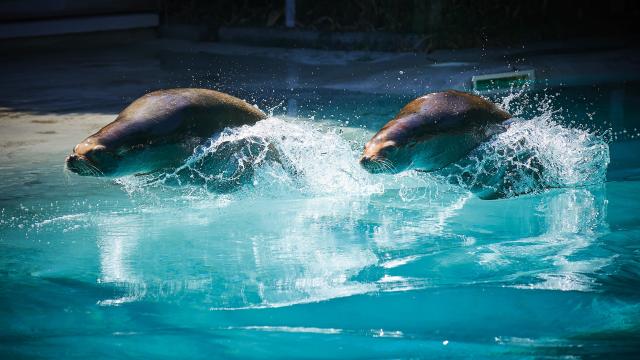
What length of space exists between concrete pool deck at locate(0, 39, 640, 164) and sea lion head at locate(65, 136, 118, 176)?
2597mm

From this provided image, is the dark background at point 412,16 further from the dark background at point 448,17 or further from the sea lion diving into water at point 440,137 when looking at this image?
the sea lion diving into water at point 440,137

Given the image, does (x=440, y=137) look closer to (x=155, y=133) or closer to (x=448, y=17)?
(x=155, y=133)

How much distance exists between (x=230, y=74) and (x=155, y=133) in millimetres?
6321

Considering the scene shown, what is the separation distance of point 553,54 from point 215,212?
7352 mm

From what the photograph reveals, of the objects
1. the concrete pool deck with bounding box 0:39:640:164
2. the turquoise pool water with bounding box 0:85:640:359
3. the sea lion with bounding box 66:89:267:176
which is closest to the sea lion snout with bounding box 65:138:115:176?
the sea lion with bounding box 66:89:267:176

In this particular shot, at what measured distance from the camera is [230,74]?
1083 centimetres

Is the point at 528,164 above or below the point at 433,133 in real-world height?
below

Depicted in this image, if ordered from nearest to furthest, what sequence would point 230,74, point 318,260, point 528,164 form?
point 318,260, point 528,164, point 230,74

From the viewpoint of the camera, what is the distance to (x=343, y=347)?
3219mm

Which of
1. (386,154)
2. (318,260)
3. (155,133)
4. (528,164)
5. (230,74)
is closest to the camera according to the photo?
(318,260)

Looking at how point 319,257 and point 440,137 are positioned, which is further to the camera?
point 440,137

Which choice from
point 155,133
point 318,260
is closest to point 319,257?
point 318,260

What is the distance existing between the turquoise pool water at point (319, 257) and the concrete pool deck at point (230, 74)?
1.81m

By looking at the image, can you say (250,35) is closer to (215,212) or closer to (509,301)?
(215,212)
